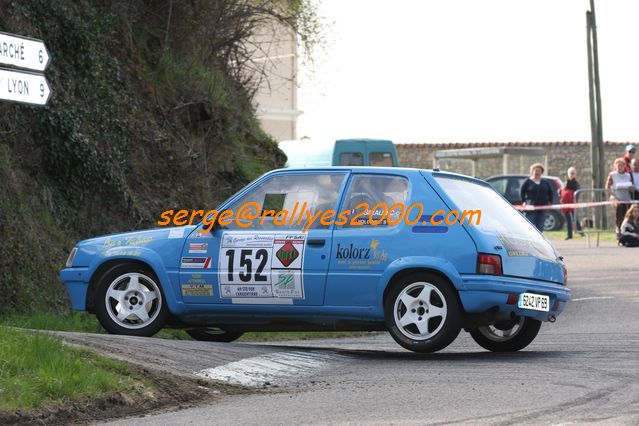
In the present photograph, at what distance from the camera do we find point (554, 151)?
5066cm

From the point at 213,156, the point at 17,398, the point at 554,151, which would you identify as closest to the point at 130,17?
the point at 213,156

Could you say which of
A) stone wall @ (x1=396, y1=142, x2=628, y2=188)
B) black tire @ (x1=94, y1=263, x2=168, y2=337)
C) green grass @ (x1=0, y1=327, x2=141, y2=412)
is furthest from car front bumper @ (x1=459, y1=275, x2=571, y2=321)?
stone wall @ (x1=396, y1=142, x2=628, y2=188)

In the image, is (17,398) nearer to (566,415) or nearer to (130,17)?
(566,415)

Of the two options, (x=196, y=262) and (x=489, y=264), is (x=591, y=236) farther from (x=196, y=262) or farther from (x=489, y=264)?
(x=489, y=264)

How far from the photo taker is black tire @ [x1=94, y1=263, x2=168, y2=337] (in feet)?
39.7

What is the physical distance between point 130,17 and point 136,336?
1137cm

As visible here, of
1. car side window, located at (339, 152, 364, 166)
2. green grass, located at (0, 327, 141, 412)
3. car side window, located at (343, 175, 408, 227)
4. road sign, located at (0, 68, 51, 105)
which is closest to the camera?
green grass, located at (0, 327, 141, 412)

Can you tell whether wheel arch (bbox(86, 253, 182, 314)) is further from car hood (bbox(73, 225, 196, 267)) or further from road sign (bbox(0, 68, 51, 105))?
road sign (bbox(0, 68, 51, 105))

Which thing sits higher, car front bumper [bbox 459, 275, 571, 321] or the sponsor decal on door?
the sponsor decal on door

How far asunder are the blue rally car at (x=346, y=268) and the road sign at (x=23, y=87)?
1452mm

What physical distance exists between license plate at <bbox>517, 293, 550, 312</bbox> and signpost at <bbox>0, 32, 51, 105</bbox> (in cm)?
444

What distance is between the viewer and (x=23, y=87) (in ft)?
38.2

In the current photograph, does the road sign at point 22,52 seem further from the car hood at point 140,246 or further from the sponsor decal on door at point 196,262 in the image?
the sponsor decal on door at point 196,262

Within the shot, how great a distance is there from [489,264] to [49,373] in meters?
4.02
